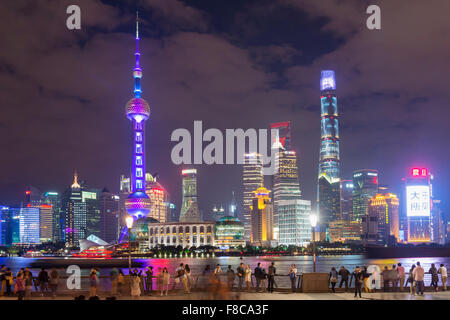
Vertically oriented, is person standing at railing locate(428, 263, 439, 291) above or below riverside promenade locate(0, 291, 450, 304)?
above

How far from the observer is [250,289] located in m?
35.7

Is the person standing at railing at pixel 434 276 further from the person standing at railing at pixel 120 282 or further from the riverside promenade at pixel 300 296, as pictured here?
the person standing at railing at pixel 120 282

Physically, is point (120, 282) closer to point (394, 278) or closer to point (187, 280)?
point (187, 280)

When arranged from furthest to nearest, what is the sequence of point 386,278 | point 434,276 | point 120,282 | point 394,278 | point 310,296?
point 434,276, point 386,278, point 394,278, point 120,282, point 310,296

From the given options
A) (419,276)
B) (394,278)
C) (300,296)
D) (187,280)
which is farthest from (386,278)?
(187,280)

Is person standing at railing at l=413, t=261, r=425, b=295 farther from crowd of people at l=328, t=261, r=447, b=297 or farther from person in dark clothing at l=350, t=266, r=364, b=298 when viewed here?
person in dark clothing at l=350, t=266, r=364, b=298

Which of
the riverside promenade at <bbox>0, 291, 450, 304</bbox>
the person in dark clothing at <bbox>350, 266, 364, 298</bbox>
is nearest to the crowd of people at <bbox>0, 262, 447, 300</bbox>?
the person in dark clothing at <bbox>350, 266, 364, 298</bbox>

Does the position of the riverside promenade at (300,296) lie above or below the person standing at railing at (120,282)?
below

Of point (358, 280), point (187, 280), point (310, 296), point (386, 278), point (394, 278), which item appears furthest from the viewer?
point (386, 278)

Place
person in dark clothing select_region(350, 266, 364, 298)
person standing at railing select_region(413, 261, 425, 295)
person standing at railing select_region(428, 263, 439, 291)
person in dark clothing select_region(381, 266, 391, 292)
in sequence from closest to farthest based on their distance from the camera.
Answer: person in dark clothing select_region(350, 266, 364, 298) < person standing at railing select_region(413, 261, 425, 295) < person in dark clothing select_region(381, 266, 391, 292) < person standing at railing select_region(428, 263, 439, 291)

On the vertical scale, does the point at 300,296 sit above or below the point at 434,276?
below

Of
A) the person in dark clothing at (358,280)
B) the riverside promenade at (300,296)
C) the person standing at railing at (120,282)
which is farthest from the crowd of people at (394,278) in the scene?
the person standing at railing at (120,282)
